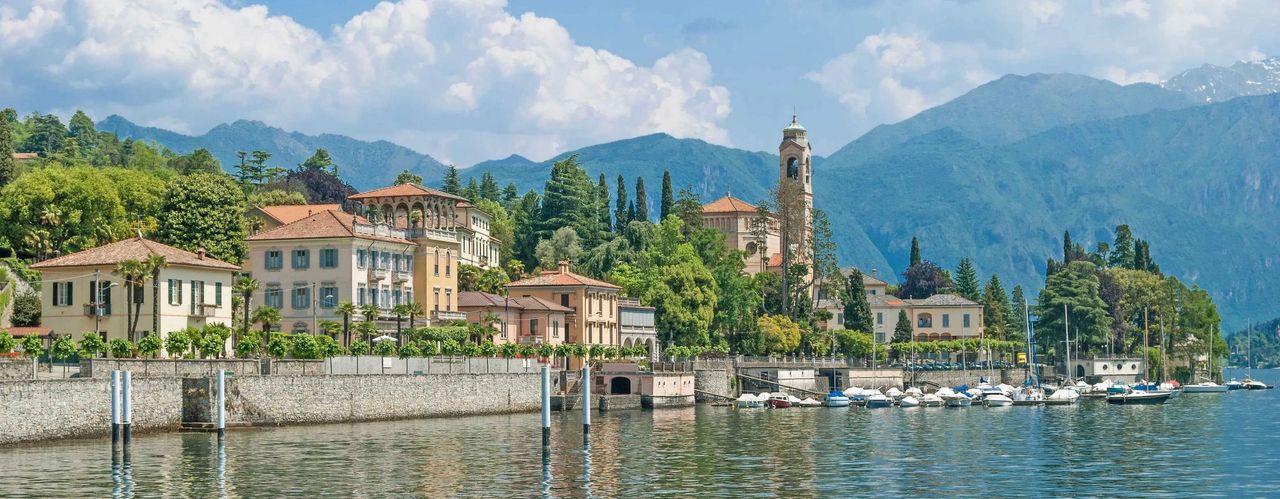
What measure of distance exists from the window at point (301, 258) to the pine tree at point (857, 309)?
8172 cm

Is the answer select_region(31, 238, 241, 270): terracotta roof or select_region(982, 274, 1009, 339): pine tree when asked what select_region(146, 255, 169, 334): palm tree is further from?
select_region(982, 274, 1009, 339): pine tree

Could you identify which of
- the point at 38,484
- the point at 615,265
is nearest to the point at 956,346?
the point at 615,265

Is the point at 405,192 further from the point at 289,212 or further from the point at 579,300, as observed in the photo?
the point at 579,300

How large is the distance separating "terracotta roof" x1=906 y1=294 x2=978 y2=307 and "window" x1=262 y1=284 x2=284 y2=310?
101813mm

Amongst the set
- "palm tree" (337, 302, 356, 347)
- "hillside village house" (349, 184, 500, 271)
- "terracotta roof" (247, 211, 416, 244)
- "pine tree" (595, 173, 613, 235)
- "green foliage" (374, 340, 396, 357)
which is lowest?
"green foliage" (374, 340, 396, 357)

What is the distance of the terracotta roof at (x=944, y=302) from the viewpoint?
7343 inches

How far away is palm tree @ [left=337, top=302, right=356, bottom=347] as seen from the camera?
94.6 metres

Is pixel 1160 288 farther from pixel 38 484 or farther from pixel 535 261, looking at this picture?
pixel 38 484

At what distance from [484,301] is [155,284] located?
3691cm

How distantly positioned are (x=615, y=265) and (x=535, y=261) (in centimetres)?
1735

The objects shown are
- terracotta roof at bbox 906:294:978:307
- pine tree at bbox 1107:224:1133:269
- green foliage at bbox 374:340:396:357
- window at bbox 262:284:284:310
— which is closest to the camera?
green foliage at bbox 374:340:396:357

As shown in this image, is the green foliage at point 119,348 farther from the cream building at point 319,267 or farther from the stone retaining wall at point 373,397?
the cream building at point 319,267

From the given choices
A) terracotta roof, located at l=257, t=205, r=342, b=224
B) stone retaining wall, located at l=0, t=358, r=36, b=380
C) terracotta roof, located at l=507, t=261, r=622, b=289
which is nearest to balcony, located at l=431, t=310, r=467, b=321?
terracotta roof, located at l=507, t=261, r=622, b=289

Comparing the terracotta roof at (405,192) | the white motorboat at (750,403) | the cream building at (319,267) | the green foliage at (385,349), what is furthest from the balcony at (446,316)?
the white motorboat at (750,403)
